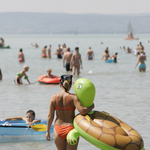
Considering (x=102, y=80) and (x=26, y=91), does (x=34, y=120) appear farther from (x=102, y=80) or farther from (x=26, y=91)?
(x=102, y=80)

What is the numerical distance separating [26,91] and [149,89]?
16.1ft

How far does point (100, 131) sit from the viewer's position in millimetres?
4352

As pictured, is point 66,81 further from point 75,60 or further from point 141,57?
point 141,57

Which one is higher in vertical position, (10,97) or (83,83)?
(83,83)

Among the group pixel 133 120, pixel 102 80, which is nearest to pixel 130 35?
pixel 102 80

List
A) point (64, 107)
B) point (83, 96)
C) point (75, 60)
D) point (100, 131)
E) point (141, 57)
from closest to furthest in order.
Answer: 1. point (100, 131)
2. point (83, 96)
3. point (64, 107)
4. point (75, 60)
5. point (141, 57)

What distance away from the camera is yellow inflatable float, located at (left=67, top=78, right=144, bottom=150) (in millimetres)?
4281

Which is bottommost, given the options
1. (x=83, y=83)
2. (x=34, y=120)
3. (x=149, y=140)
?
(x=149, y=140)

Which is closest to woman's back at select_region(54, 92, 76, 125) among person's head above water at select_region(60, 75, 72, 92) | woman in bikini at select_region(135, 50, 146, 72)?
person's head above water at select_region(60, 75, 72, 92)

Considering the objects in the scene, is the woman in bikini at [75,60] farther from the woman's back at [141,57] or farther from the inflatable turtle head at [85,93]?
the inflatable turtle head at [85,93]

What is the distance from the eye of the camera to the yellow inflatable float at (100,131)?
4.28 metres

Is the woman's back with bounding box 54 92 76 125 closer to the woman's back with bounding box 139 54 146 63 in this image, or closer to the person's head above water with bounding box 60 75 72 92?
the person's head above water with bounding box 60 75 72 92

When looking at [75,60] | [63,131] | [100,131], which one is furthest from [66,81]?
[75,60]

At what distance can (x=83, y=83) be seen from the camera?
4645 mm
